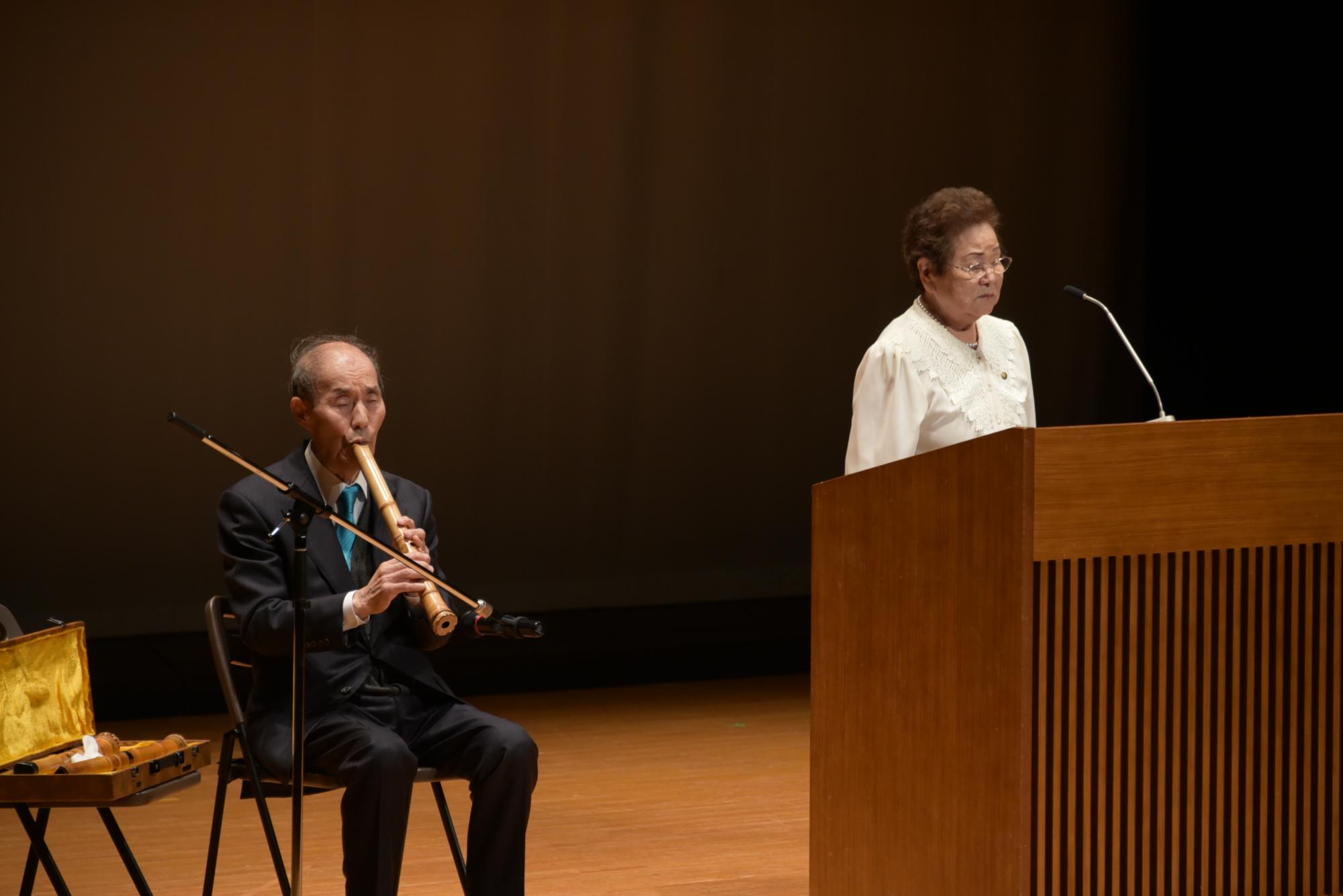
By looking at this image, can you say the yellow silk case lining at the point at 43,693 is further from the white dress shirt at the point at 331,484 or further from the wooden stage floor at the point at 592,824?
the wooden stage floor at the point at 592,824

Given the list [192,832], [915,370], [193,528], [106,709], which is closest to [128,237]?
[193,528]

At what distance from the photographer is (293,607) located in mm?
2988

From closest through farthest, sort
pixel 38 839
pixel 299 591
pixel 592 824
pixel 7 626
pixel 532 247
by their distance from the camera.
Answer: pixel 299 591 < pixel 38 839 < pixel 7 626 < pixel 592 824 < pixel 532 247

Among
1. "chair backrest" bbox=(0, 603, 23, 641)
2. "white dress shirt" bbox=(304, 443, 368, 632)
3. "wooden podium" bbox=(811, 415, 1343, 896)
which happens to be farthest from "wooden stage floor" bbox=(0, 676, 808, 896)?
"wooden podium" bbox=(811, 415, 1343, 896)

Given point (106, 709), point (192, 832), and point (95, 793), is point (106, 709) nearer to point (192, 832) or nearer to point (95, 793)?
point (192, 832)

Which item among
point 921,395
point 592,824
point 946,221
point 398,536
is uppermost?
point 946,221

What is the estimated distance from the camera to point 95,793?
2785 millimetres

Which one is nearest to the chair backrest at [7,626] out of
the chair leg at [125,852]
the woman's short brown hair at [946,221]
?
the chair leg at [125,852]

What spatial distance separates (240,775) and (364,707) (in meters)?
0.25

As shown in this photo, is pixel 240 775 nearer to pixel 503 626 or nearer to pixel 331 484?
pixel 331 484

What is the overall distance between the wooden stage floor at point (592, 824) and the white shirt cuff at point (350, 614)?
105 centimetres

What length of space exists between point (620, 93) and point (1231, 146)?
2.35 metres

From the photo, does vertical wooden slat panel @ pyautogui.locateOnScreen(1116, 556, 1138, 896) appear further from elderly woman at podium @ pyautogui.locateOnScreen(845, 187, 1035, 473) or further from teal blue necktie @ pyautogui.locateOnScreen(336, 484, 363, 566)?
teal blue necktie @ pyautogui.locateOnScreen(336, 484, 363, 566)

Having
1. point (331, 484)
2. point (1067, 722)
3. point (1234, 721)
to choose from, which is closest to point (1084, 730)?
point (1067, 722)
